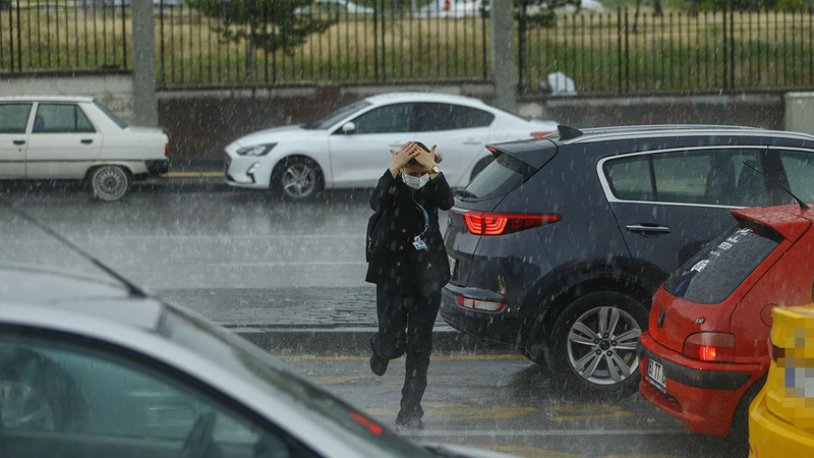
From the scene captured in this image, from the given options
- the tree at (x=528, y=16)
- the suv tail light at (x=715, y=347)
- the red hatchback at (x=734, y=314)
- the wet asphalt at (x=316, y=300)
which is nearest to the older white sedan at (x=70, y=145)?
the wet asphalt at (x=316, y=300)

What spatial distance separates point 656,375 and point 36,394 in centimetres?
410

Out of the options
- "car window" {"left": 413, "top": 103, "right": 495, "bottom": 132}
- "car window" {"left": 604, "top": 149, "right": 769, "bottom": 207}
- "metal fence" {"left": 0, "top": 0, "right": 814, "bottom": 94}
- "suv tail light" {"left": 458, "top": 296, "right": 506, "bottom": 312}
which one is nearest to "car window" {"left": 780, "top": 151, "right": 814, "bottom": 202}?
"car window" {"left": 604, "top": 149, "right": 769, "bottom": 207}

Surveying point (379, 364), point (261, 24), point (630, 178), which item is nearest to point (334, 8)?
point (261, 24)

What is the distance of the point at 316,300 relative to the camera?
11.2 metres

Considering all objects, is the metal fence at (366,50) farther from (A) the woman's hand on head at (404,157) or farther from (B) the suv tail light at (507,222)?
(A) the woman's hand on head at (404,157)

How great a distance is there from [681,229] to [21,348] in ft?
18.8

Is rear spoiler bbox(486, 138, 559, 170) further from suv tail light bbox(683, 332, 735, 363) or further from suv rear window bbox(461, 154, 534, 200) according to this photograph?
suv tail light bbox(683, 332, 735, 363)

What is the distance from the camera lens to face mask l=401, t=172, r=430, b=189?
302 inches

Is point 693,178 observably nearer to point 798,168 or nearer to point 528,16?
point 798,168

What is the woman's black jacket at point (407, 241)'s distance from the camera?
763 centimetres

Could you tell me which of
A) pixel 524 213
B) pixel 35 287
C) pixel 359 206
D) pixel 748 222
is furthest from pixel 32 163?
pixel 35 287

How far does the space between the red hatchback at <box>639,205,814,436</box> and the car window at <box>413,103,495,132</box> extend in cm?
1306

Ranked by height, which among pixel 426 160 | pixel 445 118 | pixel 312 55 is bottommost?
pixel 426 160

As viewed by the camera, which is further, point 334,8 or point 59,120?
point 334,8
